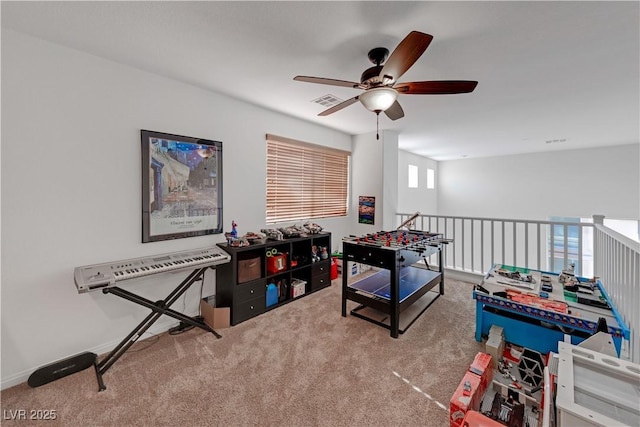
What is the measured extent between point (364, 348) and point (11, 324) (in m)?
2.69

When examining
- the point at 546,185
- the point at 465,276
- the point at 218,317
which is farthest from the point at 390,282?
the point at 546,185

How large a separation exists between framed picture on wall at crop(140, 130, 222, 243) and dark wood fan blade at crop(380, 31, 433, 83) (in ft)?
6.63

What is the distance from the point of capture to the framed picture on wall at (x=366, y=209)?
4.61m

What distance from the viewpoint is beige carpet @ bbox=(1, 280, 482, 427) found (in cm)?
156

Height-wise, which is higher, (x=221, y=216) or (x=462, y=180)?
(x=462, y=180)

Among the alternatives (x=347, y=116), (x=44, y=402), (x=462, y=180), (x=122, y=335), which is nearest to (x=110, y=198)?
(x=122, y=335)

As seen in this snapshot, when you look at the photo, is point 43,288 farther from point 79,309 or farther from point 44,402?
point 44,402

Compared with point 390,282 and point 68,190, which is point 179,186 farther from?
point 390,282

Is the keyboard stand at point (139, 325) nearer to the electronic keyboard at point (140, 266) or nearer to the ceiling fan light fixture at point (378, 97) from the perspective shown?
the electronic keyboard at point (140, 266)

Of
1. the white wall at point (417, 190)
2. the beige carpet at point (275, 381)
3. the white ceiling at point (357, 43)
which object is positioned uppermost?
the white ceiling at point (357, 43)

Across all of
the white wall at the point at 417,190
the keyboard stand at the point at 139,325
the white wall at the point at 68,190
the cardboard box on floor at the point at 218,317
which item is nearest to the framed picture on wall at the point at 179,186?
the white wall at the point at 68,190

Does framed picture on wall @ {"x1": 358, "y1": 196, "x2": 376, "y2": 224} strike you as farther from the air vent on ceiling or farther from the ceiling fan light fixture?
the ceiling fan light fixture

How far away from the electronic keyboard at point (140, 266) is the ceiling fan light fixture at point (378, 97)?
6.31ft

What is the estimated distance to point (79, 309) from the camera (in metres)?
2.08
